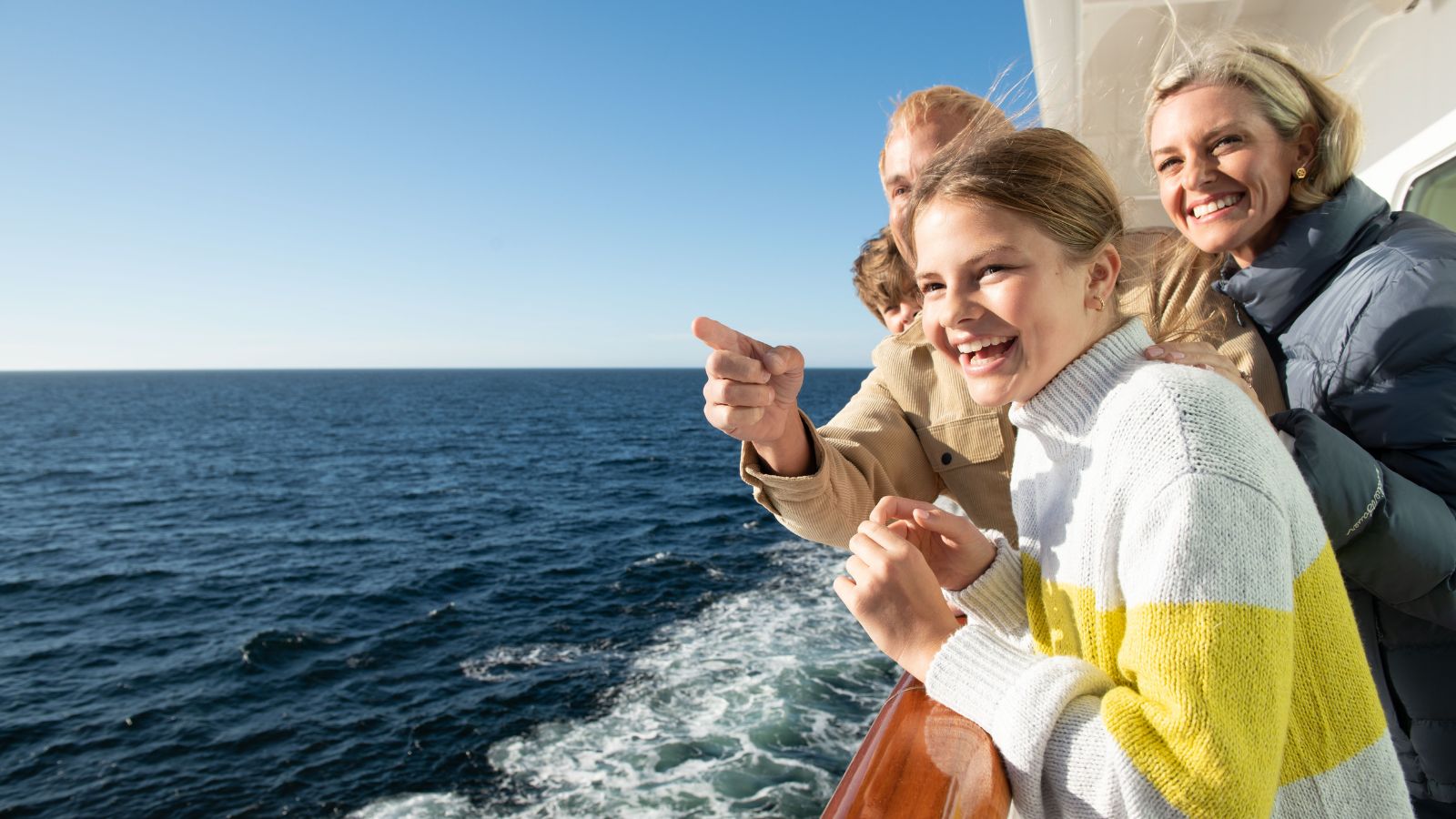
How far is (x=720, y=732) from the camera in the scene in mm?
8836

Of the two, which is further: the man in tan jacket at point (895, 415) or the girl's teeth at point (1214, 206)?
the girl's teeth at point (1214, 206)

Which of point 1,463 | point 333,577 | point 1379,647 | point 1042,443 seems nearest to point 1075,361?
point 1042,443

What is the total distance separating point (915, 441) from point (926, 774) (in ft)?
4.00

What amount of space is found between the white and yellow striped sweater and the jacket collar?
891mm

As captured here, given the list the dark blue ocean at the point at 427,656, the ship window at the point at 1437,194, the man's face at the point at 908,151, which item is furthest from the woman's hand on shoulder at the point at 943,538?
the dark blue ocean at the point at 427,656

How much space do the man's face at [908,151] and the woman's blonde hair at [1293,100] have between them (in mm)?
523

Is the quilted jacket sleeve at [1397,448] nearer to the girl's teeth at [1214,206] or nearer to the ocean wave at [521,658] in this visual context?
the girl's teeth at [1214,206]

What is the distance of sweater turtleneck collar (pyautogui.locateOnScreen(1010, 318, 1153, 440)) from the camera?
1.20 metres

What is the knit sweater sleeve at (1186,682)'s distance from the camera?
907 mm

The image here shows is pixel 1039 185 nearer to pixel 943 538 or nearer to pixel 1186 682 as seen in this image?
pixel 943 538

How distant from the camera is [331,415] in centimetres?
6694

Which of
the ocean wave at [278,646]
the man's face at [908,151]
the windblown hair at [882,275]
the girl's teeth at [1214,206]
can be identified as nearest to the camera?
the girl's teeth at [1214,206]

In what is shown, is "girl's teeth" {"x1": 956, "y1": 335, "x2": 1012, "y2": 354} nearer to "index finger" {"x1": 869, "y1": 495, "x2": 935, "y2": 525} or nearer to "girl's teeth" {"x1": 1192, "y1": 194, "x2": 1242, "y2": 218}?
"index finger" {"x1": 869, "y1": 495, "x2": 935, "y2": 525}

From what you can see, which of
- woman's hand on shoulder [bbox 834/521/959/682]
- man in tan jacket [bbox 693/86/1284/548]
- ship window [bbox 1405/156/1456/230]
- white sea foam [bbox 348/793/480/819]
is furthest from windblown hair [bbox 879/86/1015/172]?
white sea foam [bbox 348/793/480/819]
